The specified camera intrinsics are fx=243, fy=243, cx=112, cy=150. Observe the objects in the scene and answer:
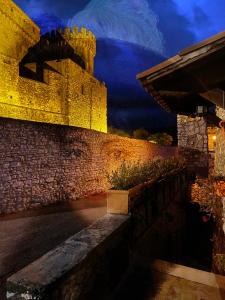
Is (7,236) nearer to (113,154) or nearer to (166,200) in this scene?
(166,200)

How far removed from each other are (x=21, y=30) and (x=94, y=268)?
2584 centimetres

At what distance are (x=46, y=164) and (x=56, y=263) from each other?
6.98m

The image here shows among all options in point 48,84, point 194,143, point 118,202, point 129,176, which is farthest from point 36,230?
point 48,84

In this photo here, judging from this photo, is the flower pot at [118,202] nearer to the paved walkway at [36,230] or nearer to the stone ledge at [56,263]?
the stone ledge at [56,263]

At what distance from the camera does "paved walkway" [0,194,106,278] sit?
4.18 meters

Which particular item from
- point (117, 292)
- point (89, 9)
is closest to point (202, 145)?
point (117, 292)

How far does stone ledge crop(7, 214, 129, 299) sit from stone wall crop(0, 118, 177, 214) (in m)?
5.33

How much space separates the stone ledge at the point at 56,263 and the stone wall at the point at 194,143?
959cm

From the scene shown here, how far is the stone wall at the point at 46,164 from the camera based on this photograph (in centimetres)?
761

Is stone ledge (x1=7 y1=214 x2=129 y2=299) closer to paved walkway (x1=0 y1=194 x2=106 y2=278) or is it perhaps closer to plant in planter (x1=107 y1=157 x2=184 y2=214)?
plant in planter (x1=107 y1=157 x2=184 y2=214)

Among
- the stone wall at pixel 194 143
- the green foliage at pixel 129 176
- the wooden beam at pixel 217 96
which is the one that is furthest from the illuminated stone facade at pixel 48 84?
the wooden beam at pixel 217 96

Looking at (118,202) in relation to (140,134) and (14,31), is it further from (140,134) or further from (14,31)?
(140,134)

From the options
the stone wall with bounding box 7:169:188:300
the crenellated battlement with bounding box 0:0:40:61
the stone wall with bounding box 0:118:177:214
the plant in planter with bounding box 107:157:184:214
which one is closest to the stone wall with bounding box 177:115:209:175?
the stone wall with bounding box 0:118:177:214

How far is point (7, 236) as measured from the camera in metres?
5.32
